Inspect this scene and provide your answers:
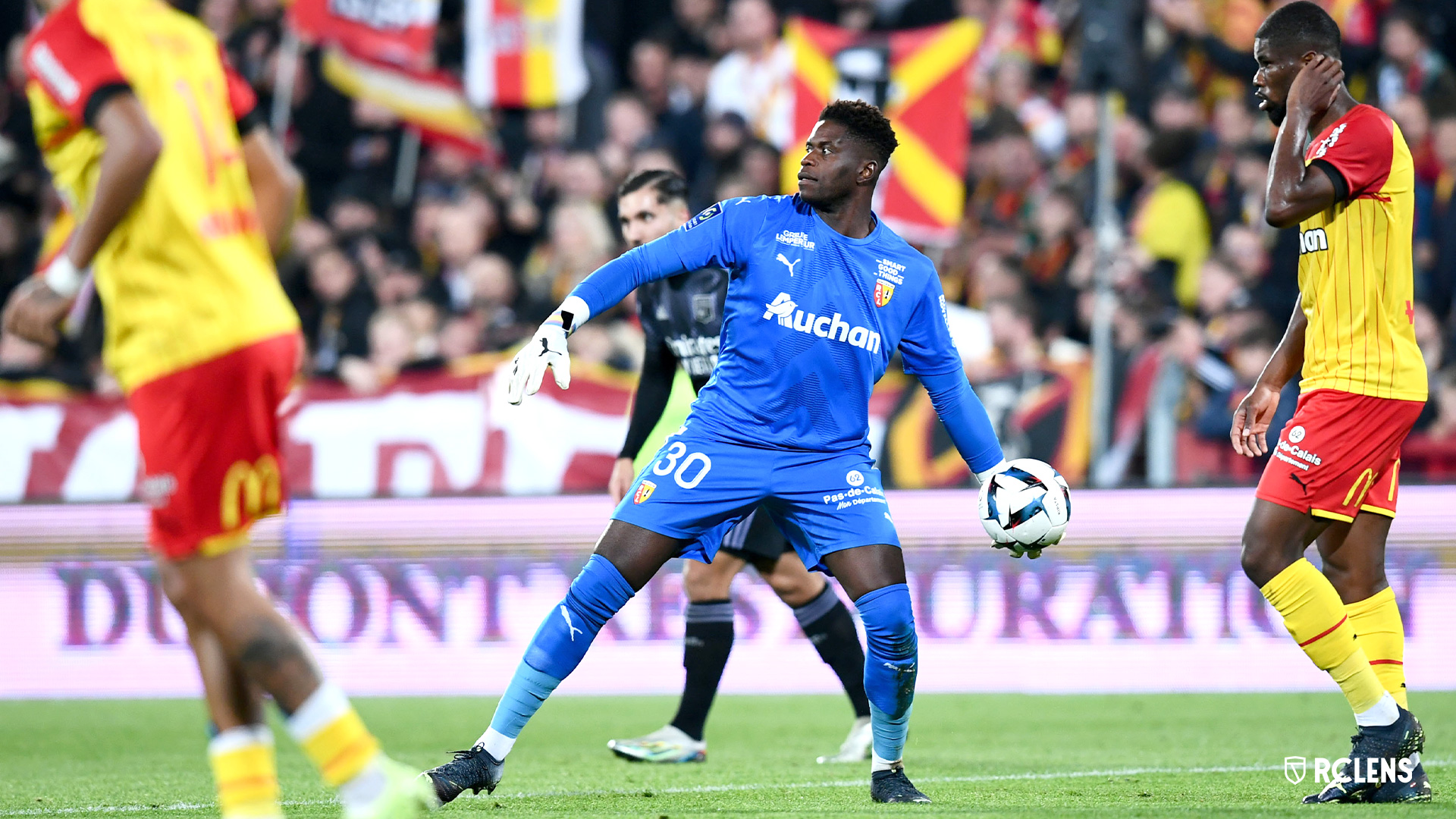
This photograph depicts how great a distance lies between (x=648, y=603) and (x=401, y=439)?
84.6 inches

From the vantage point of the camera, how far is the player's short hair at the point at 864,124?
5582 millimetres

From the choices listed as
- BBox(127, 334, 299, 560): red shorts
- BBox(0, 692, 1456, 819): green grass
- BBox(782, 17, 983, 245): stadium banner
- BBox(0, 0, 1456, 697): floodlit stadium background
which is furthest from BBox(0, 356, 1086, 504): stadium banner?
BBox(127, 334, 299, 560): red shorts

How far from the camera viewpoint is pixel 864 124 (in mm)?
5602

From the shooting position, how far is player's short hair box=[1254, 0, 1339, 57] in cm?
556

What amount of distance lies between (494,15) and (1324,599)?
9.96m

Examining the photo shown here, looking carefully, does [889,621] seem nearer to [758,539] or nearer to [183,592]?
[758,539]

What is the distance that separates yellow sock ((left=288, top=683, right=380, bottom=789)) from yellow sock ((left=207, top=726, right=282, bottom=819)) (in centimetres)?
16

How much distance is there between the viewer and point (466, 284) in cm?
1314

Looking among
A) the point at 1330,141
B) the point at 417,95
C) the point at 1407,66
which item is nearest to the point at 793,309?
the point at 1330,141

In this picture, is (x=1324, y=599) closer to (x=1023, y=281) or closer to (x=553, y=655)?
(x=553, y=655)

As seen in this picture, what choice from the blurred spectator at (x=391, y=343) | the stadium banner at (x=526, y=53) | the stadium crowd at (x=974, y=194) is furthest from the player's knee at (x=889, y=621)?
the stadium banner at (x=526, y=53)

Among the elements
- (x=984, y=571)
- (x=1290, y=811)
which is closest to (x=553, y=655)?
(x=1290, y=811)

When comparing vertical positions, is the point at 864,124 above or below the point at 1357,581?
above

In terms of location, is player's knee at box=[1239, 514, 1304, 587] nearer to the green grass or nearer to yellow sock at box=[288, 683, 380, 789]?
the green grass
